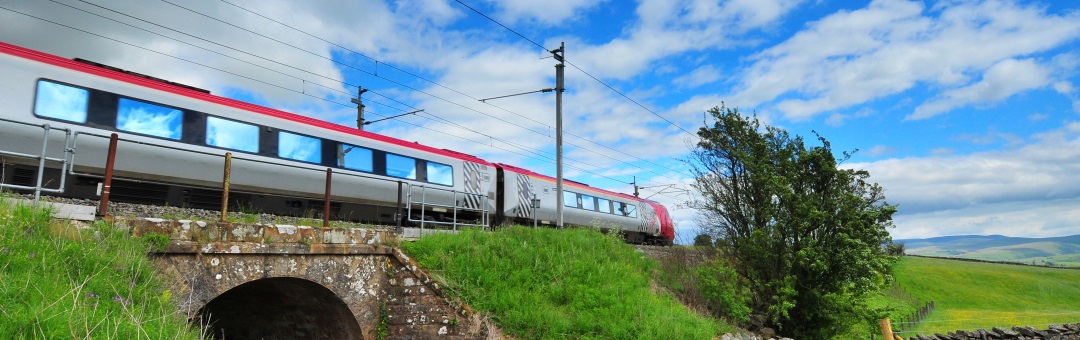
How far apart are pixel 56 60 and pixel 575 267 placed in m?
9.08

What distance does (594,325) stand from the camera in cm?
982

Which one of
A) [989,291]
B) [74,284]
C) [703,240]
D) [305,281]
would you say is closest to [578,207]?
[703,240]

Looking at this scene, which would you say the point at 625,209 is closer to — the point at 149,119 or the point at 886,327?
the point at 886,327

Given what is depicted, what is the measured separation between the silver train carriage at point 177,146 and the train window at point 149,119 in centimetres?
2

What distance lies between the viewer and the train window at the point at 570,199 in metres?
21.1

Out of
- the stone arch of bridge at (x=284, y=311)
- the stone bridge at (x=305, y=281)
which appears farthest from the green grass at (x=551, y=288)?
the stone arch of bridge at (x=284, y=311)

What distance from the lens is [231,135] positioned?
36.0ft

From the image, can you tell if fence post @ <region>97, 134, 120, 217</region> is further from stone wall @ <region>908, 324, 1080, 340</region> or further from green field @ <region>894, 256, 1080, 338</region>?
green field @ <region>894, 256, 1080, 338</region>

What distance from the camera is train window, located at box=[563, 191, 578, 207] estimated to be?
21094 millimetres

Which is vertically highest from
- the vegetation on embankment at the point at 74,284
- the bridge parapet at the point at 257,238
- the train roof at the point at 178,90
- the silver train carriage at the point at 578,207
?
the train roof at the point at 178,90

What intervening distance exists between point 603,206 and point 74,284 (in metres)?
19.5

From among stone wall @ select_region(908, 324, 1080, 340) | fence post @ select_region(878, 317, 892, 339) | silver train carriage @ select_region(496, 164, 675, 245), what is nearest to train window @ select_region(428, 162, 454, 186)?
silver train carriage @ select_region(496, 164, 675, 245)

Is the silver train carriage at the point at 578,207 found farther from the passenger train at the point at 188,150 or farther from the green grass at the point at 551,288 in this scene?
the green grass at the point at 551,288

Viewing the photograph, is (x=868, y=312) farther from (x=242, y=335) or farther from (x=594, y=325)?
(x=242, y=335)
